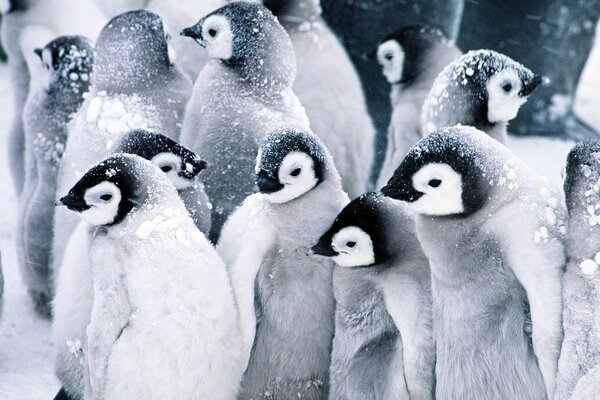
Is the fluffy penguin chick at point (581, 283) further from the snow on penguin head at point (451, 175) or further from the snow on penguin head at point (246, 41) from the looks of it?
the snow on penguin head at point (246, 41)

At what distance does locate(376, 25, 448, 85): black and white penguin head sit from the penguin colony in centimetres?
55

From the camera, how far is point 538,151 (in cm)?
466

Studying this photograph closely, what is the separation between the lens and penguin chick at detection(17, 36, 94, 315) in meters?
3.18

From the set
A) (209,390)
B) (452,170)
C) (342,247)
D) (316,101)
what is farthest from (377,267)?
(316,101)

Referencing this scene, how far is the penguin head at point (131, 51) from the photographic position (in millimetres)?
2898

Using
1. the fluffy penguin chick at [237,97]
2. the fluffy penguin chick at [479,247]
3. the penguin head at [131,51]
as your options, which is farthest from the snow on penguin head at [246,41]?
the fluffy penguin chick at [479,247]

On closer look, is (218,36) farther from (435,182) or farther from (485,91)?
(435,182)

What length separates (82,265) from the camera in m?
2.41

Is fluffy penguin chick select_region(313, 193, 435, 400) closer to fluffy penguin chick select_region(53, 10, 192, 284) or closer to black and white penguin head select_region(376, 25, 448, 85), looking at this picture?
fluffy penguin chick select_region(53, 10, 192, 284)

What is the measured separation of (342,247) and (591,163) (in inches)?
20.8

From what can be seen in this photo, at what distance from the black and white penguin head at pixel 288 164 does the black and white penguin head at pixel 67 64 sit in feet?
3.63

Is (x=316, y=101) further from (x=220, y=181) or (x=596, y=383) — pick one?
(x=596, y=383)

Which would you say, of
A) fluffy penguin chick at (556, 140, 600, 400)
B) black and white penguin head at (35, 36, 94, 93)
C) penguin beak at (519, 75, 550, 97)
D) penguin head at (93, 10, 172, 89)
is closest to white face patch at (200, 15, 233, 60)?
penguin head at (93, 10, 172, 89)

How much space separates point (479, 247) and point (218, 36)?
3.40ft
